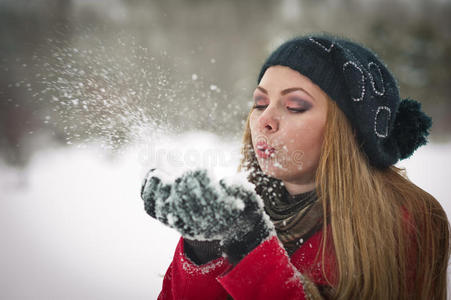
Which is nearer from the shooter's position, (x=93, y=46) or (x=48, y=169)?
(x=93, y=46)

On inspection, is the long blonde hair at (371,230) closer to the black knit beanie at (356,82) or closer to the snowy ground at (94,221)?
the black knit beanie at (356,82)

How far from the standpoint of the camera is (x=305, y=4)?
24.0ft

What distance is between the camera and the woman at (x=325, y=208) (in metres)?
0.90

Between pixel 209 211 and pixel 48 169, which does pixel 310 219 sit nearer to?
pixel 209 211

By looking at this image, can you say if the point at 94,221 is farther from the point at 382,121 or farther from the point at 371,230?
the point at 382,121

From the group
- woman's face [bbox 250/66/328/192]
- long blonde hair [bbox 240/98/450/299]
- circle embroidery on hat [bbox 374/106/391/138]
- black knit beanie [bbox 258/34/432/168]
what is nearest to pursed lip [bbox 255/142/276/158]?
woman's face [bbox 250/66/328/192]

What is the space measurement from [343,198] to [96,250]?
2.71 meters

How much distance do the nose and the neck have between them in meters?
0.32

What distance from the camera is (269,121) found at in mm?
1041

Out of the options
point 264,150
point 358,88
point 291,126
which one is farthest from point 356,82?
point 264,150

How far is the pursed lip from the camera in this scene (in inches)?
42.1

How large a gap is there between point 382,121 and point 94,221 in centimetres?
333

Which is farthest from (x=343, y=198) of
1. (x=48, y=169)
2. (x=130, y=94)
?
(x=48, y=169)

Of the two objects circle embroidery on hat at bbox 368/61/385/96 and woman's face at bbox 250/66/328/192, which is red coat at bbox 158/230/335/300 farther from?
circle embroidery on hat at bbox 368/61/385/96
